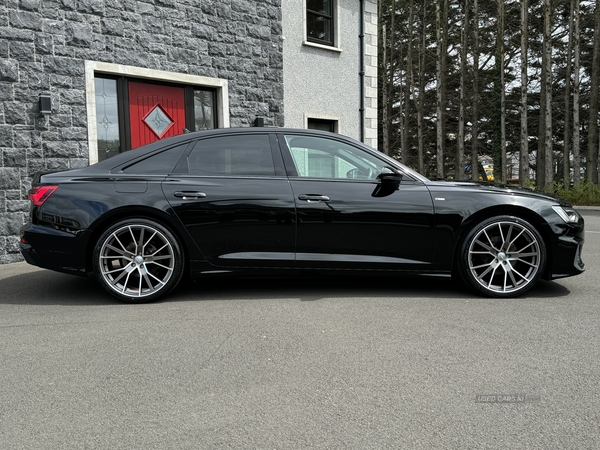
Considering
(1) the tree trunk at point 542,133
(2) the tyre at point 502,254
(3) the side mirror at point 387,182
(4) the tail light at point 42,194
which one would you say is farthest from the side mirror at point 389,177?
(1) the tree trunk at point 542,133

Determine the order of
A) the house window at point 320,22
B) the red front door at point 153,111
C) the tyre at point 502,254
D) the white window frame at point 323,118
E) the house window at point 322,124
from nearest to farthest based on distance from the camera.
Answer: the tyre at point 502,254 < the red front door at point 153,111 < the white window frame at point 323,118 < the house window at point 320,22 < the house window at point 322,124

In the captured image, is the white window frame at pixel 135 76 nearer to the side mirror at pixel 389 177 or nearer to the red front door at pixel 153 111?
the red front door at pixel 153 111

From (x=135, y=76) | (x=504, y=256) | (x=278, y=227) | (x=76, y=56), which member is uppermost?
(x=76, y=56)

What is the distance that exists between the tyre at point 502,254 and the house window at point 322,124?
26.4 ft

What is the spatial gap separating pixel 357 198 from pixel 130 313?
7.31 feet

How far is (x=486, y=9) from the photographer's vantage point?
3419cm

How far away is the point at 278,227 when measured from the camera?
5223mm

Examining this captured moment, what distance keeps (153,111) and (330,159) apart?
5.43m

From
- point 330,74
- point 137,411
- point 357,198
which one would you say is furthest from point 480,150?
point 137,411

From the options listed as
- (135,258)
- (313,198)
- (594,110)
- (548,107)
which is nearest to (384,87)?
(548,107)

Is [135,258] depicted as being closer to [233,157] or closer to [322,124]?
[233,157]

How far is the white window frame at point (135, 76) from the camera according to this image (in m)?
8.91

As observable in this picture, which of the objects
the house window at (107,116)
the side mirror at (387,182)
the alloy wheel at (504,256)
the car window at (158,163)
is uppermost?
the house window at (107,116)

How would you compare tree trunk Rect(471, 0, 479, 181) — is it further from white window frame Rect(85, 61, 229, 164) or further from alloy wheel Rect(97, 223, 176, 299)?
alloy wheel Rect(97, 223, 176, 299)
